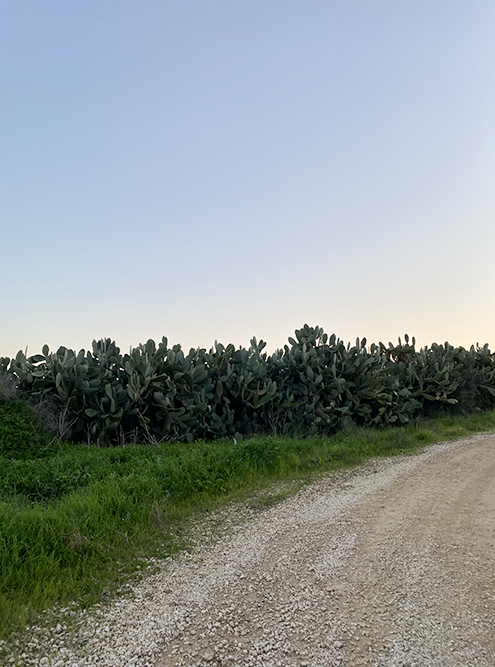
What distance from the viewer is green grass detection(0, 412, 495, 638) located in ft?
15.6

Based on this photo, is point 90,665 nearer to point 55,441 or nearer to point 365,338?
point 55,441

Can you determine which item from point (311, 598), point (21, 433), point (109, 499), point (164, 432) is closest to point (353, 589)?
point (311, 598)

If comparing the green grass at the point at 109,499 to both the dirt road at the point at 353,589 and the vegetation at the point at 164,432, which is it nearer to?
the vegetation at the point at 164,432

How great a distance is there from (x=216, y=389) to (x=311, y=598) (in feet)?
28.6

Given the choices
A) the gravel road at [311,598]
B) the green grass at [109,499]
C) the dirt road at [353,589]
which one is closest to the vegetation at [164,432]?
the green grass at [109,499]

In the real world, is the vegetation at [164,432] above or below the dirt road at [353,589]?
above

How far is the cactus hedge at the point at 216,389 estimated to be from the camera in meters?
11.4

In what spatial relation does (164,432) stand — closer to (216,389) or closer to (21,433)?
(216,389)

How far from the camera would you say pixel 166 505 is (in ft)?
22.3

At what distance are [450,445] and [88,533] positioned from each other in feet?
31.7

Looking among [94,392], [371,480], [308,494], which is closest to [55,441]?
[94,392]

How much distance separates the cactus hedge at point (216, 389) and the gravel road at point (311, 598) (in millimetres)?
5263

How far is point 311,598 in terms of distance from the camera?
4297mm

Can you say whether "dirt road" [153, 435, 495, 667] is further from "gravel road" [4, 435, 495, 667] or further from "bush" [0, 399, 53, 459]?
"bush" [0, 399, 53, 459]
